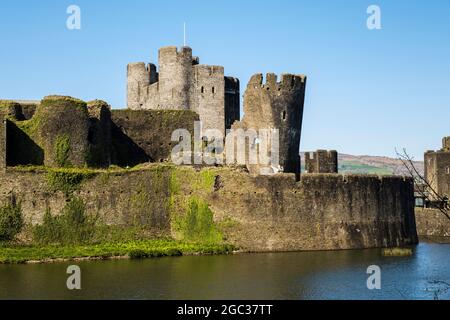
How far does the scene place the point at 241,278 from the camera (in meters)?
29.0

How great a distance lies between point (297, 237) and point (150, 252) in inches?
281

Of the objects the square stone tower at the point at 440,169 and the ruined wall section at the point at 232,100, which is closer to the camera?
the ruined wall section at the point at 232,100

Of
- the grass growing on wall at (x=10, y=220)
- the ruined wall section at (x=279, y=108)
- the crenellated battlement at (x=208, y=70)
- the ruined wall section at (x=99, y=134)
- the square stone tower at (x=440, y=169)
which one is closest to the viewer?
the grass growing on wall at (x=10, y=220)

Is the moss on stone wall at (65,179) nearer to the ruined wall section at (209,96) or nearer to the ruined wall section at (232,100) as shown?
the ruined wall section at (209,96)

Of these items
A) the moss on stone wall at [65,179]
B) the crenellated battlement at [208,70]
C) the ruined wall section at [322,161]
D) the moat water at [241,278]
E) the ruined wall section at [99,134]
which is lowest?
the moat water at [241,278]

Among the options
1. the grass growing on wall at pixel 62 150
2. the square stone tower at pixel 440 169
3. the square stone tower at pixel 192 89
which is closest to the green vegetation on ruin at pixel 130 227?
the grass growing on wall at pixel 62 150

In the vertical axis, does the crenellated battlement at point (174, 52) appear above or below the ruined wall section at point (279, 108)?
above

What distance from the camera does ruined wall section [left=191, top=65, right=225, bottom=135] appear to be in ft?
174

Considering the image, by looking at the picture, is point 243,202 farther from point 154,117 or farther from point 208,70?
point 208,70

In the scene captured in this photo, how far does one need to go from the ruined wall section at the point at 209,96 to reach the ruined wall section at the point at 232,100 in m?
0.86

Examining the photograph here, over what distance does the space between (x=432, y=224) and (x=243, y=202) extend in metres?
22.0

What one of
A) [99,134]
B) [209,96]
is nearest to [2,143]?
[99,134]

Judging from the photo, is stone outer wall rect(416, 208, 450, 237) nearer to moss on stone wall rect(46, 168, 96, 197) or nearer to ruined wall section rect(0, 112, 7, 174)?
moss on stone wall rect(46, 168, 96, 197)

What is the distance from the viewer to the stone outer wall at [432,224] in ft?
181
